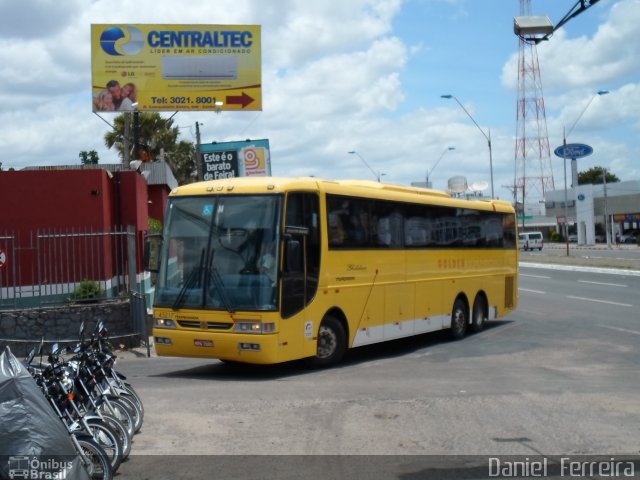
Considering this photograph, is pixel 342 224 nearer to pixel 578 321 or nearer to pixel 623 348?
pixel 623 348

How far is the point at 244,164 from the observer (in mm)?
37406

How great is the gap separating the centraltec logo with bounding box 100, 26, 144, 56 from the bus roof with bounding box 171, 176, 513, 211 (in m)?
16.1

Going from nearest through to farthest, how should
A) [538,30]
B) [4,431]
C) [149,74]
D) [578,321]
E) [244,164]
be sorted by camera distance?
1. [4,431]
2. [538,30]
3. [578,321]
4. [149,74]
5. [244,164]

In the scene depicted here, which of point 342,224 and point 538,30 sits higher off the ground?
point 538,30

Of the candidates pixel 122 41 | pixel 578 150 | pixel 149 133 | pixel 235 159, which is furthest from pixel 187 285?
pixel 578 150

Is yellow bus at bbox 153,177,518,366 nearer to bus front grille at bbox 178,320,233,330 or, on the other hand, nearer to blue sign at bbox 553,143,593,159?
bus front grille at bbox 178,320,233,330

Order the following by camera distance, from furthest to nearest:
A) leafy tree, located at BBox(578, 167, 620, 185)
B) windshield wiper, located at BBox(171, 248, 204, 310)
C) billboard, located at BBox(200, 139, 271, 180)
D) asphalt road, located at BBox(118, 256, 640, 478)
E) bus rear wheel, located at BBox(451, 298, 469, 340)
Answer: leafy tree, located at BBox(578, 167, 620, 185)
billboard, located at BBox(200, 139, 271, 180)
bus rear wheel, located at BBox(451, 298, 469, 340)
windshield wiper, located at BBox(171, 248, 204, 310)
asphalt road, located at BBox(118, 256, 640, 478)

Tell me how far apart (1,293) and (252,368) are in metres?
6.22

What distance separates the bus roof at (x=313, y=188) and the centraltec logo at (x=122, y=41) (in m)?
16.1

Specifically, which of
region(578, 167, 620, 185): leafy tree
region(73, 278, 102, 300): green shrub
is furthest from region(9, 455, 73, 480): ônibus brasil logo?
region(578, 167, 620, 185): leafy tree

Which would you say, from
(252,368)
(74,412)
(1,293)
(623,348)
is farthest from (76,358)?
(623,348)

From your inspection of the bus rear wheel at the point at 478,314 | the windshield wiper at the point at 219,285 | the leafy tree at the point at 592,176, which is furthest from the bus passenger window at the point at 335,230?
the leafy tree at the point at 592,176

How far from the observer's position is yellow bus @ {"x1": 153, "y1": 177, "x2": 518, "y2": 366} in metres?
11.8

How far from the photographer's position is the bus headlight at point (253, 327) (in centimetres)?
1163
